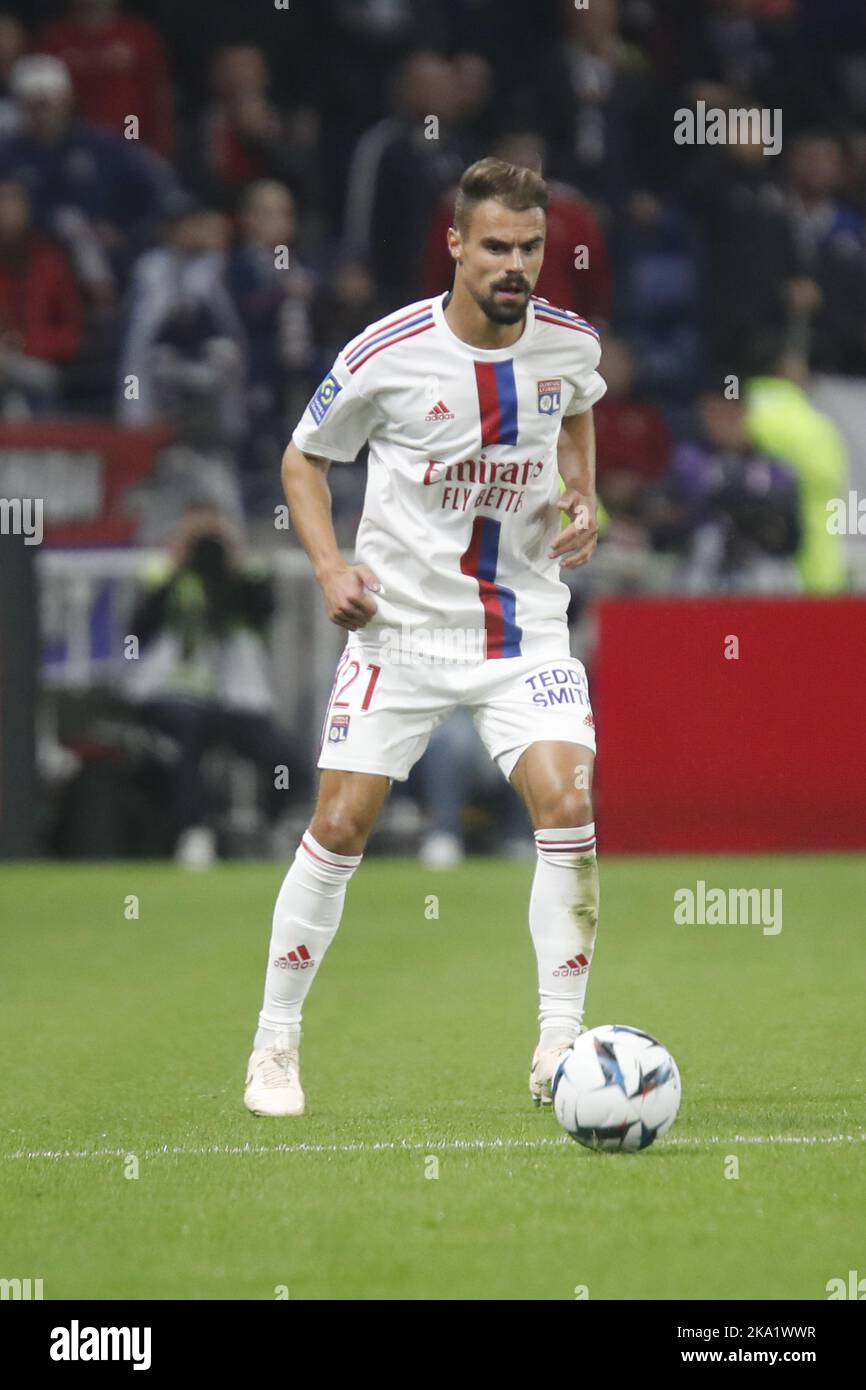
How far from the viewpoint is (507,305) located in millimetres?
6125

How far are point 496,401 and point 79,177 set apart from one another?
1088 cm

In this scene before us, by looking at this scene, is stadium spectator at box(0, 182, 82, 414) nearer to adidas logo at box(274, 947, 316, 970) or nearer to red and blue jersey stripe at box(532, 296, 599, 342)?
red and blue jersey stripe at box(532, 296, 599, 342)

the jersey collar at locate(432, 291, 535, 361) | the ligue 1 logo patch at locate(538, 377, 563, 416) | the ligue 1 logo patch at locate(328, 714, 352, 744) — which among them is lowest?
the ligue 1 logo patch at locate(328, 714, 352, 744)

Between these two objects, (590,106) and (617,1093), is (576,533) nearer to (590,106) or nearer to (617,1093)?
(617,1093)

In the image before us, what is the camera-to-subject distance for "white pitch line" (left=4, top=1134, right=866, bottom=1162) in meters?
5.68

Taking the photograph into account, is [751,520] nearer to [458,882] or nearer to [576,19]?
[458,882]

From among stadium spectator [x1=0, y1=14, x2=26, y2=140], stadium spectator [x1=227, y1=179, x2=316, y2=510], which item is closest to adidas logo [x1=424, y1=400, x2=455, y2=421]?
stadium spectator [x1=227, y1=179, x2=316, y2=510]

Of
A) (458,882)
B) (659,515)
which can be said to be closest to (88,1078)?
(458,882)

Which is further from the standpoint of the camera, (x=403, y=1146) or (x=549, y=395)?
(x=549, y=395)

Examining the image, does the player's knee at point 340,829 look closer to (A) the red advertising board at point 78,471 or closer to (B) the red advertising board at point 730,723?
(B) the red advertising board at point 730,723

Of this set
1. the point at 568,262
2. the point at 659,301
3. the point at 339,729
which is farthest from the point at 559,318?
the point at 659,301

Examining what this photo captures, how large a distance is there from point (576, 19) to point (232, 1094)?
12508mm

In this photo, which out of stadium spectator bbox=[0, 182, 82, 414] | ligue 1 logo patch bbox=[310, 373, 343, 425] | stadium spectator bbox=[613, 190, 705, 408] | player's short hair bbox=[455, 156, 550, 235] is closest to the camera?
player's short hair bbox=[455, 156, 550, 235]

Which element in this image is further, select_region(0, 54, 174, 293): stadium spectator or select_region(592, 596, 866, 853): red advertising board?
select_region(0, 54, 174, 293): stadium spectator
